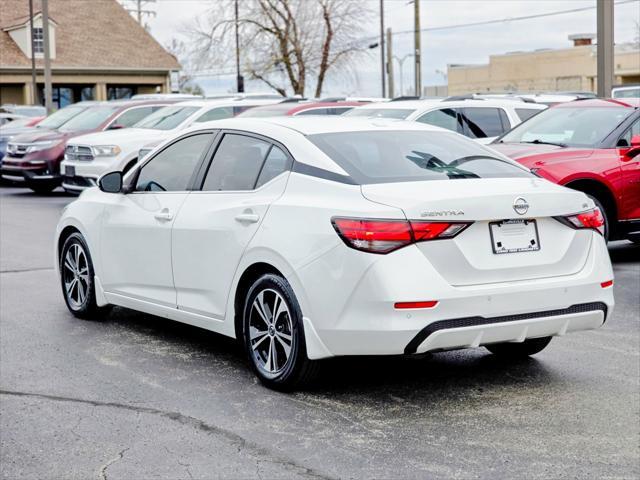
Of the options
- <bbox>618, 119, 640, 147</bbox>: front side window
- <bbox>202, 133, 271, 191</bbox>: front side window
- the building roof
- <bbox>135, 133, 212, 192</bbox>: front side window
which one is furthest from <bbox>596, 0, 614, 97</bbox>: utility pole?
the building roof

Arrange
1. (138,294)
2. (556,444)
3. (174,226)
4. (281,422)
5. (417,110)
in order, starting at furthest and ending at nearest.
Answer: (417,110) → (138,294) → (174,226) → (281,422) → (556,444)

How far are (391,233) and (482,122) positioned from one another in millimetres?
9903

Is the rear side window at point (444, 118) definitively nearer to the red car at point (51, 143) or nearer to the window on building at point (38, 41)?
the red car at point (51, 143)

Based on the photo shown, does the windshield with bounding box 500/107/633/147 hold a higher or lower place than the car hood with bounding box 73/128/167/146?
higher

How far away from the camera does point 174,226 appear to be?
736 cm

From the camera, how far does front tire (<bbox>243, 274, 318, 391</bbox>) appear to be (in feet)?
20.3

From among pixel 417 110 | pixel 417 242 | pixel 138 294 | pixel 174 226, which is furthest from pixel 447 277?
pixel 417 110

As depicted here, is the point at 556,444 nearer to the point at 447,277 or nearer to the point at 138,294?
the point at 447,277

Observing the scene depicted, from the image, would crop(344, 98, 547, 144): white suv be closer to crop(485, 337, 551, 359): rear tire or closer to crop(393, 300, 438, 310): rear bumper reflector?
crop(485, 337, 551, 359): rear tire

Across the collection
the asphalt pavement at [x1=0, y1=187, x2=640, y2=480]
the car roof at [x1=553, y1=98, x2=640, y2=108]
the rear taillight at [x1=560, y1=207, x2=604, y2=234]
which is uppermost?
the car roof at [x1=553, y1=98, x2=640, y2=108]

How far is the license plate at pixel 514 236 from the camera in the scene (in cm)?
596

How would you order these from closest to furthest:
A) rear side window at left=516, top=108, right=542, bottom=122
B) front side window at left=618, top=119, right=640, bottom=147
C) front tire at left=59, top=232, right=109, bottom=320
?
1. front tire at left=59, top=232, right=109, bottom=320
2. front side window at left=618, top=119, right=640, bottom=147
3. rear side window at left=516, top=108, right=542, bottom=122

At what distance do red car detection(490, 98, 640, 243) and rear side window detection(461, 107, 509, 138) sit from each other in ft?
10.6

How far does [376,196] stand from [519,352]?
196cm
